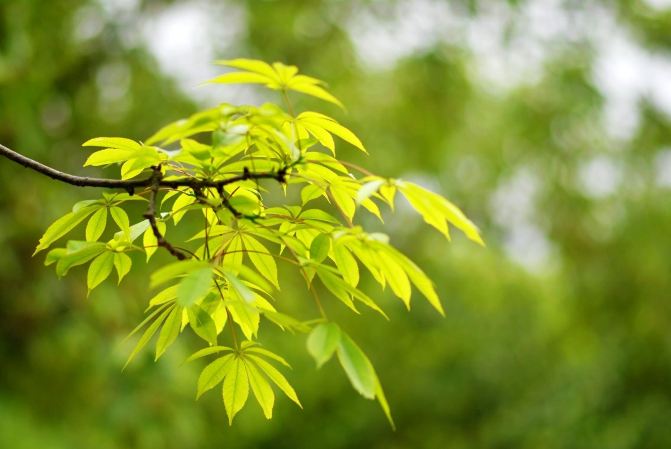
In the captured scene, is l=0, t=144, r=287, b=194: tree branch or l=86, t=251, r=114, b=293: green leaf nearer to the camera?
l=0, t=144, r=287, b=194: tree branch

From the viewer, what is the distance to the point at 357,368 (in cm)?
80

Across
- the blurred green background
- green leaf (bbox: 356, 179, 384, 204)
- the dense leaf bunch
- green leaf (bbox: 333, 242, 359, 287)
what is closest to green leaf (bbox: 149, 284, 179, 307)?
the dense leaf bunch

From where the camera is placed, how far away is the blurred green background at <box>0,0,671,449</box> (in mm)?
4035

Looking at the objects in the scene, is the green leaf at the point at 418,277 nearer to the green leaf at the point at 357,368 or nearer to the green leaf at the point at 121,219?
the green leaf at the point at 357,368

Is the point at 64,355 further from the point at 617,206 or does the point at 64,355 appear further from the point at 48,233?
the point at 617,206

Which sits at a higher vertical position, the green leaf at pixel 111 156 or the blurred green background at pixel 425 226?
the blurred green background at pixel 425 226

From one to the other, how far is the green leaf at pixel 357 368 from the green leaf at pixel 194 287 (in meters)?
0.16

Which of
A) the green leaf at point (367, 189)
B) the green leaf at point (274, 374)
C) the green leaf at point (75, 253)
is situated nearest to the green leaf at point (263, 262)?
the green leaf at point (274, 374)

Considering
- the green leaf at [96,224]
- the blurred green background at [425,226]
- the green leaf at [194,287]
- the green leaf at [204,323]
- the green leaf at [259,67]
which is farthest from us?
the blurred green background at [425,226]

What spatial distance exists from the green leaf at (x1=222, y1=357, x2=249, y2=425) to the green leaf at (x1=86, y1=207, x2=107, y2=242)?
0.93ft

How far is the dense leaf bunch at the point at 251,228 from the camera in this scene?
0.83m

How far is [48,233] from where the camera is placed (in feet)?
3.29

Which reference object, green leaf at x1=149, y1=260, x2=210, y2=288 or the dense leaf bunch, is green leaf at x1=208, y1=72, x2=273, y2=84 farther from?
green leaf at x1=149, y1=260, x2=210, y2=288

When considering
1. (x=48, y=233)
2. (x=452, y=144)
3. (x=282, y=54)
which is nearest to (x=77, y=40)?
(x=282, y=54)
